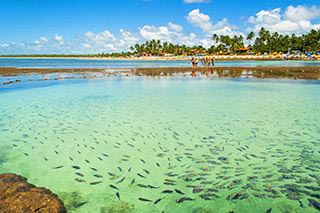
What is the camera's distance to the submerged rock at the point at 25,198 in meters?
5.80

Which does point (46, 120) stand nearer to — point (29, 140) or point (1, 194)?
point (29, 140)

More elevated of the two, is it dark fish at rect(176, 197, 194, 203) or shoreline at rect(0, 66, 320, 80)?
shoreline at rect(0, 66, 320, 80)

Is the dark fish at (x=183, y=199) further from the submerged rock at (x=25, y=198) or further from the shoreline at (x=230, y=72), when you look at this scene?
the shoreline at (x=230, y=72)

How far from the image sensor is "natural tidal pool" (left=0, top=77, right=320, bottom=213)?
21.3 ft

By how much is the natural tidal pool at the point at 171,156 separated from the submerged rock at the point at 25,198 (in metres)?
0.37

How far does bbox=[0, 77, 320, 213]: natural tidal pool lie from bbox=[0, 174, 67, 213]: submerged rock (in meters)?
0.37

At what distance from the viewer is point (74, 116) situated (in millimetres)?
16109

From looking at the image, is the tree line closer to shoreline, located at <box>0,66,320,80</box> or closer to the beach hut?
the beach hut

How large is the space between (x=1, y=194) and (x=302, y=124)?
13.2m

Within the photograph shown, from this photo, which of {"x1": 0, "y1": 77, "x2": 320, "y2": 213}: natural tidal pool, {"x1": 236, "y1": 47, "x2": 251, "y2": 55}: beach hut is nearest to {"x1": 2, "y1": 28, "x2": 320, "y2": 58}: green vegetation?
{"x1": 236, "y1": 47, "x2": 251, "y2": 55}: beach hut

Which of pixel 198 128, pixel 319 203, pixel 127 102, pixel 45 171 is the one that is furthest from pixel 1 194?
pixel 127 102

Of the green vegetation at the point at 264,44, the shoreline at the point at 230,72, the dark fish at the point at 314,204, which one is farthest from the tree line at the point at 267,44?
the dark fish at the point at 314,204

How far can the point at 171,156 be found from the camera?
925 centimetres

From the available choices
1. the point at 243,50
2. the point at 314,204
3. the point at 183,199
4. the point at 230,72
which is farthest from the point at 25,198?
the point at 243,50
